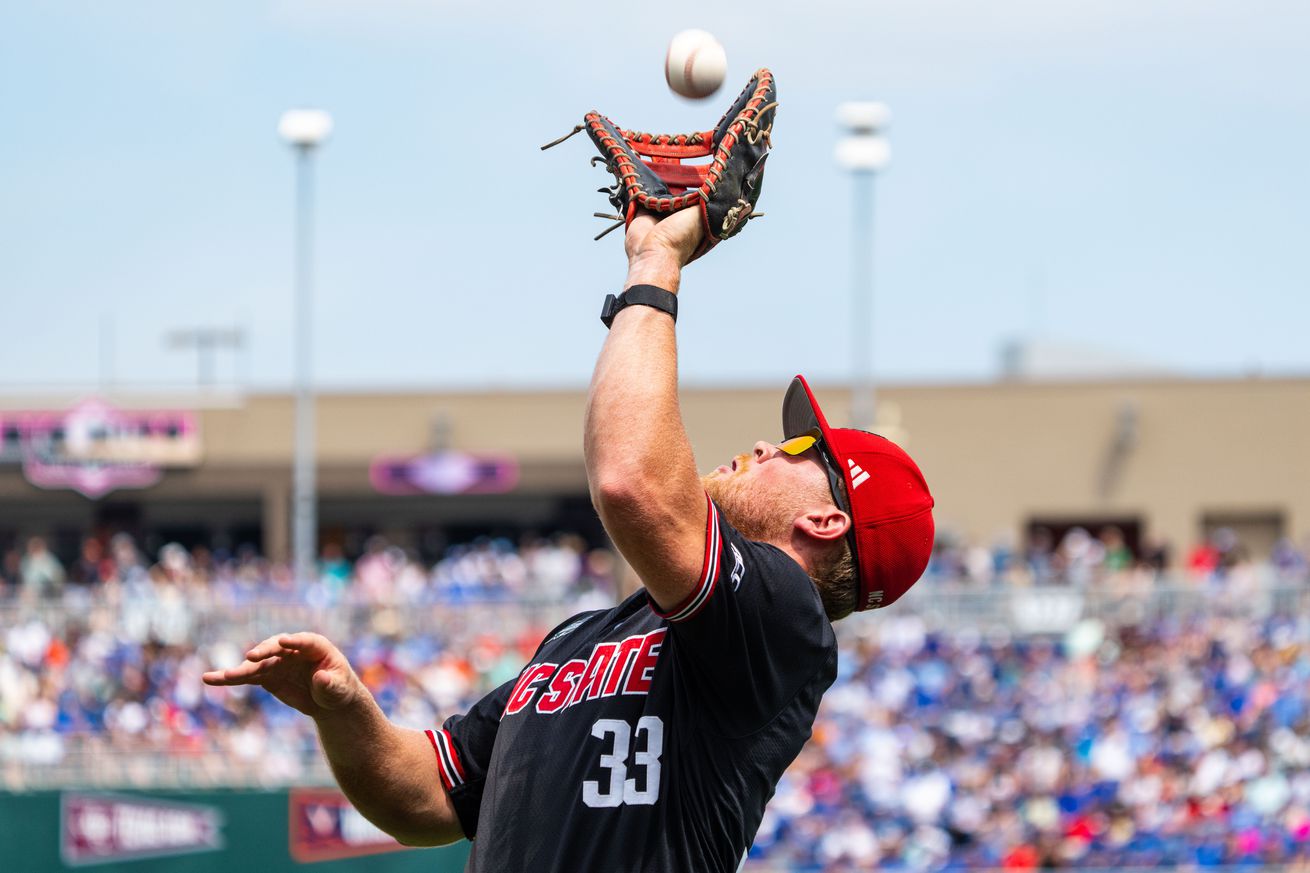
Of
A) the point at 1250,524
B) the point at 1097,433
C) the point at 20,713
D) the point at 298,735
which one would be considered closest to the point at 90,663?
the point at 20,713

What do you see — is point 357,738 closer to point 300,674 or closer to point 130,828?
point 300,674

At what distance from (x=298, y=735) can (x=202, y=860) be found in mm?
5872

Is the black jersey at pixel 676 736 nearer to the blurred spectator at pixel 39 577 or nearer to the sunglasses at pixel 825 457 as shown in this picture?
the sunglasses at pixel 825 457

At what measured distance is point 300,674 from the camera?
2.96m

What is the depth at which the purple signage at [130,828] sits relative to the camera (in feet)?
32.9

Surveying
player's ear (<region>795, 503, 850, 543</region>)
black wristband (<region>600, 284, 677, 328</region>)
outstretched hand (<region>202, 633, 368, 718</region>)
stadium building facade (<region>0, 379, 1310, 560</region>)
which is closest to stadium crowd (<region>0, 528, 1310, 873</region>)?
stadium building facade (<region>0, 379, 1310, 560</region>)

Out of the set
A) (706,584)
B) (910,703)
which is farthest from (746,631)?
(910,703)

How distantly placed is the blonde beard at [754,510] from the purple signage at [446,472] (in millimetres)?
29679

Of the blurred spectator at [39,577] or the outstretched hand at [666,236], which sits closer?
the outstretched hand at [666,236]

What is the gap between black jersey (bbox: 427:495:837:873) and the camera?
2.61 metres

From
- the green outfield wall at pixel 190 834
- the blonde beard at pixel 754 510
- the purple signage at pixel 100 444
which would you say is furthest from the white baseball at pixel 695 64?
the purple signage at pixel 100 444

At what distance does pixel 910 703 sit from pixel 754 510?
1402cm

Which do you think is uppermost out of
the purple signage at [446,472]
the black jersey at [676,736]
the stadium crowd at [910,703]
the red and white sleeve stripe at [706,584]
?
the red and white sleeve stripe at [706,584]

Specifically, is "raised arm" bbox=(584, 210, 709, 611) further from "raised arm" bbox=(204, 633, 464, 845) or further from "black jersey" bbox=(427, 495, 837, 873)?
"raised arm" bbox=(204, 633, 464, 845)
